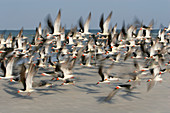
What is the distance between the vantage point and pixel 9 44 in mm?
21672

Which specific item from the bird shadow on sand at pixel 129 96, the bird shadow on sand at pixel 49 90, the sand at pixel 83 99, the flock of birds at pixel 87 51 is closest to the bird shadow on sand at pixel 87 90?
the sand at pixel 83 99

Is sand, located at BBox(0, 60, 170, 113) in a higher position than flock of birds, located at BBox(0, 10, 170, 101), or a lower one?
lower

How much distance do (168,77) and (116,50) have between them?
6.33 meters

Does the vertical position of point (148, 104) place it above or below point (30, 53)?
below

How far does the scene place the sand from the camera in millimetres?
9078

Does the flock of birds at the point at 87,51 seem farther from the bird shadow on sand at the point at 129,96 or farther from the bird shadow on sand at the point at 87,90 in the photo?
the bird shadow on sand at the point at 129,96

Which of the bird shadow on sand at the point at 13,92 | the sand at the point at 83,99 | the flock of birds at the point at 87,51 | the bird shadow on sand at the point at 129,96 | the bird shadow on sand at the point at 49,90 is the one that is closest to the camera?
the sand at the point at 83,99

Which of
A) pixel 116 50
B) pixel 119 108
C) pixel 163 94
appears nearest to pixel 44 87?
pixel 119 108

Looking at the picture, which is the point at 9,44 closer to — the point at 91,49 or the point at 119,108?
the point at 91,49

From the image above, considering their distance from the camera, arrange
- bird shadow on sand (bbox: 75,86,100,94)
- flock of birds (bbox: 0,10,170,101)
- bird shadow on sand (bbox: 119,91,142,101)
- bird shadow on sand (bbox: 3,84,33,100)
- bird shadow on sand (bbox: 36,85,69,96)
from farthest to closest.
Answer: flock of birds (bbox: 0,10,170,101) → bird shadow on sand (bbox: 75,86,100,94) → bird shadow on sand (bbox: 36,85,69,96) → bird shadow on sand (bbox: 3,84,33,100) → bird shadow on sand (bbox: 119,91,142,101)

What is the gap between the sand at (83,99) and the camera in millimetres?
9078

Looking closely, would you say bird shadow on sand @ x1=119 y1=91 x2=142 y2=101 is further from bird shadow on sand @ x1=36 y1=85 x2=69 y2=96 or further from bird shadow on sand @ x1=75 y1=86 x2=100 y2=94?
bird shadow on sand @ x1=36 y1=85 x2=69 y2=96

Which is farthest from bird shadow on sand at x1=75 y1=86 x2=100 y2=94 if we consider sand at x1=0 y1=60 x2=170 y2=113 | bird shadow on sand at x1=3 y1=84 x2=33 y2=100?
bird shadow on sand at x1=3 y1=84 x2=33 y2=100

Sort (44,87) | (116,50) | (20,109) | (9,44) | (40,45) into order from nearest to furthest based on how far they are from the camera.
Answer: (20,109)
(44,87)
(40,45)
(116,50)
(9,44)
